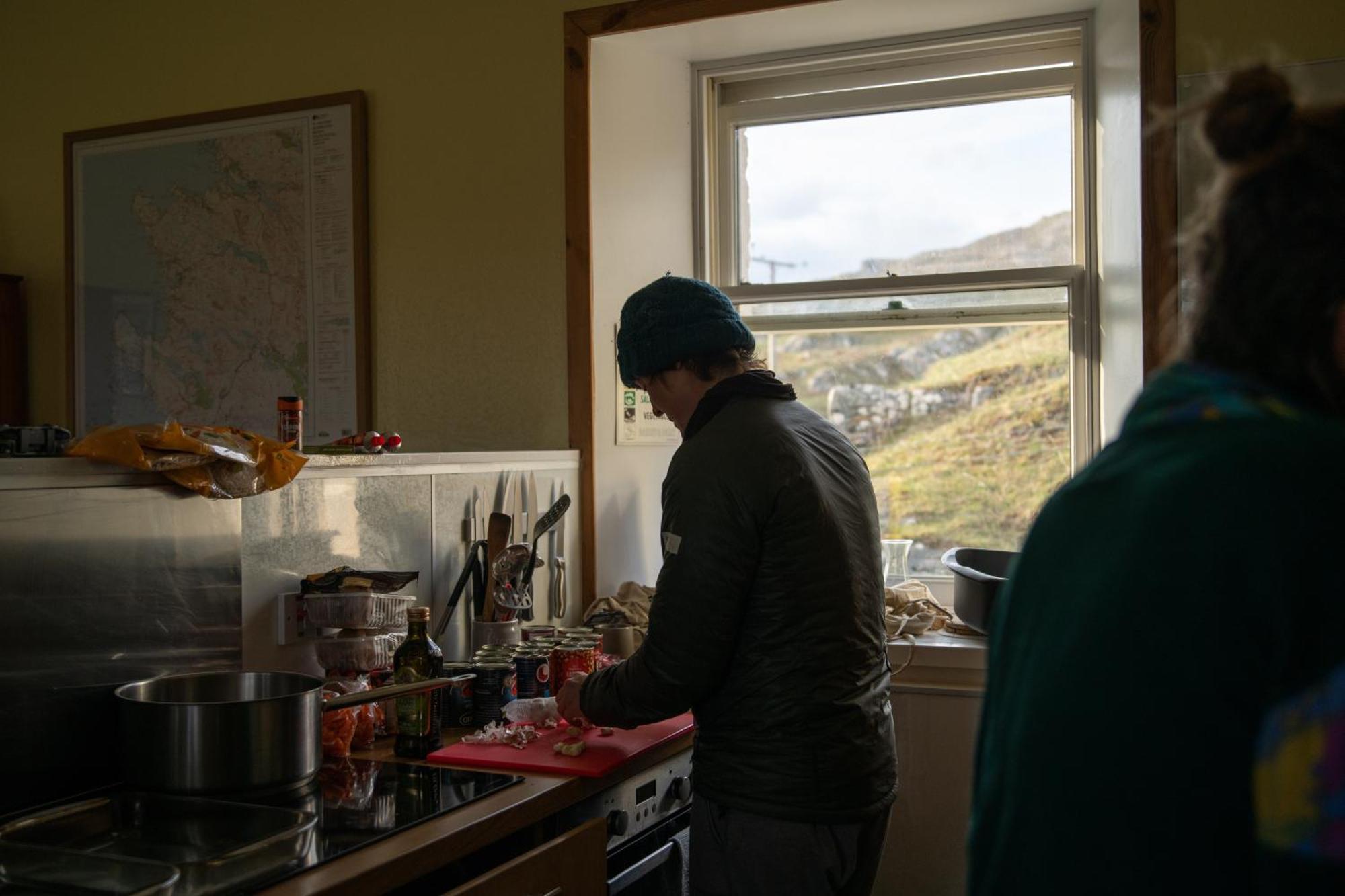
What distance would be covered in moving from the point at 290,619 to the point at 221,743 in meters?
0.49

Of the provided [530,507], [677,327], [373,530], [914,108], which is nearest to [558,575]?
[530,507]

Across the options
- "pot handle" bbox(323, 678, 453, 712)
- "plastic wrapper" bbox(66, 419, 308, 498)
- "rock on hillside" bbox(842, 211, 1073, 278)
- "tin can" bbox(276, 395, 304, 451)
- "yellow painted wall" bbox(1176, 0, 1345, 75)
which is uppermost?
"yellow painted wall" bbox(1176, 0, 1345, 75)

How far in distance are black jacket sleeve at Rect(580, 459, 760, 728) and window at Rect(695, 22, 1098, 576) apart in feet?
5.49

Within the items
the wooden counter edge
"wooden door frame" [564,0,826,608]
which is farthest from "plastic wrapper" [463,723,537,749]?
"wooden door frame" [564,0,826,608]

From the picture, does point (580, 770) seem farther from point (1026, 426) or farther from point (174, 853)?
point (1026, 426)

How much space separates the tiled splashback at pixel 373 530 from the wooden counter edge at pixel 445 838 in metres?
0.34

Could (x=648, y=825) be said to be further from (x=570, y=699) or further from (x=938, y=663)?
(x=938, y=663)

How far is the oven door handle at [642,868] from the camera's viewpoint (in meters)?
1.88

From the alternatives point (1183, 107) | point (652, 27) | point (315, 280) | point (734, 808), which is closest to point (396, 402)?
point (315, 280)

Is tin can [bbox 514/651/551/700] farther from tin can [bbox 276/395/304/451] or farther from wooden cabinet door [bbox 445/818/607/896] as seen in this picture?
tin can [bbox 276/395/304/451]

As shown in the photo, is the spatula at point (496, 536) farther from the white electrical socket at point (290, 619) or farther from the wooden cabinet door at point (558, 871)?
the wooden cabinet door at point (558, 871)

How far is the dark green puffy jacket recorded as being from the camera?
1.72m

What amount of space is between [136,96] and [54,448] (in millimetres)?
2212

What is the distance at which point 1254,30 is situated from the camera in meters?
2.56
